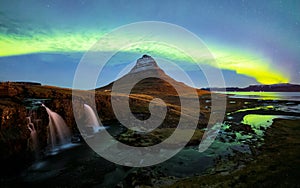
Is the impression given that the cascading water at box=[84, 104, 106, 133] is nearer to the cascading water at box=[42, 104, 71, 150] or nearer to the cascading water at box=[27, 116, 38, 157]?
the cascading water at box=[42, 104, 71, 150]

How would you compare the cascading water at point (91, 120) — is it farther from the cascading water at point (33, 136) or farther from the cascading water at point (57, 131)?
the cascading water at point (33, 136)

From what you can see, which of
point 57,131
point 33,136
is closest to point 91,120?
point 57,131

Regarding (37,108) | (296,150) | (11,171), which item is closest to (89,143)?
(37,108)

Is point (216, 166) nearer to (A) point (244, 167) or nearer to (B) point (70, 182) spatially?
(A) point (244, 167)

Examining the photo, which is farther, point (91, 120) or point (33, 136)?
point (91, 120)

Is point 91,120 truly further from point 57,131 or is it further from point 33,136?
point 33,136
